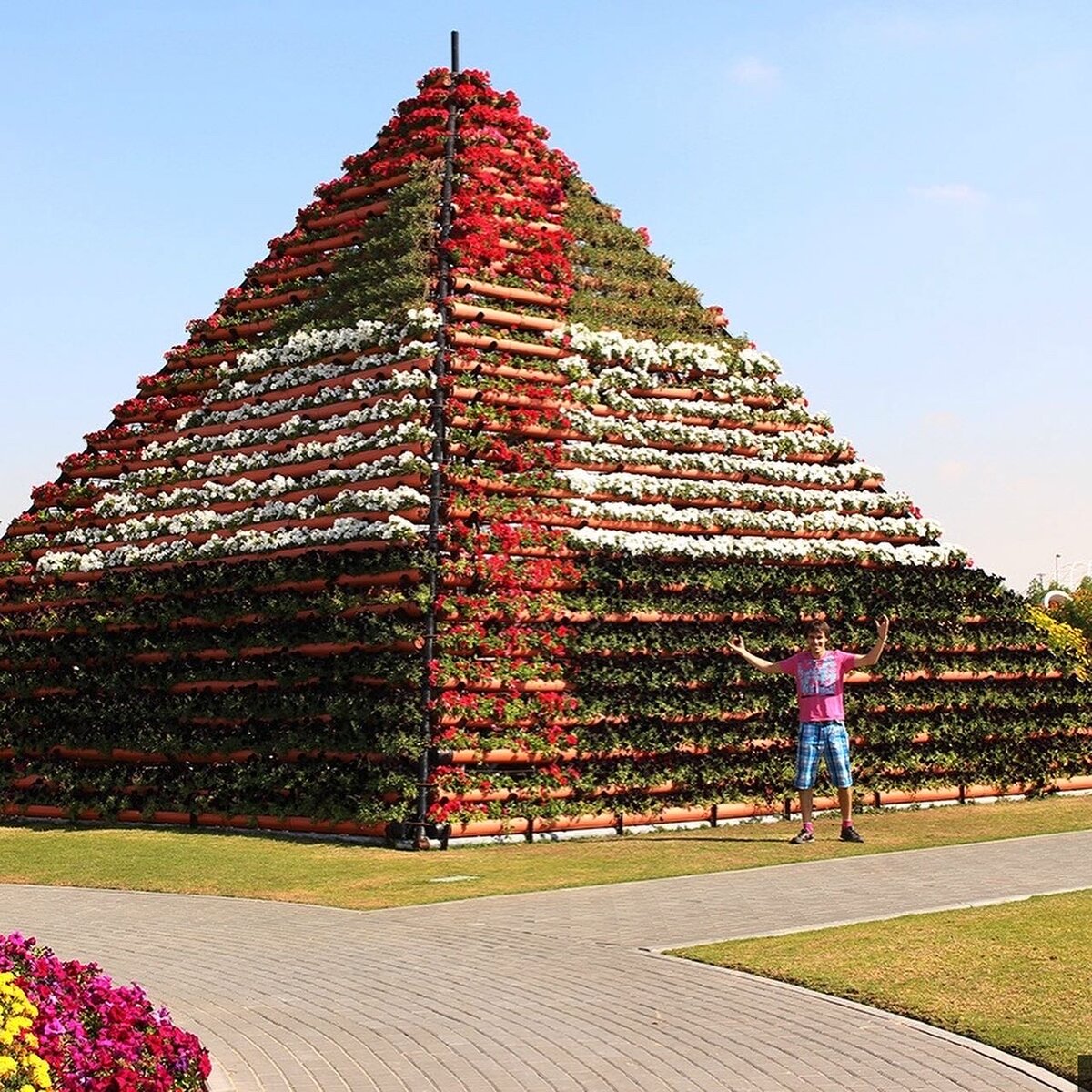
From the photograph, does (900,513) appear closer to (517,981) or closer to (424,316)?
(424,316)

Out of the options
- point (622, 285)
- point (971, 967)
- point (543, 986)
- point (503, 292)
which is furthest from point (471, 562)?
point (971, 967)

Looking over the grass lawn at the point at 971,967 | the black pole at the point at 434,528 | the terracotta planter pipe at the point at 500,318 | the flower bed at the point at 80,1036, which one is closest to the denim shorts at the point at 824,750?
the black pole at the point at 434,528

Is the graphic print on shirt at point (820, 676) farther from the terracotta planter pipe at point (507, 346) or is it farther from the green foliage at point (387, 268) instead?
the green foliage at point (387, 268)

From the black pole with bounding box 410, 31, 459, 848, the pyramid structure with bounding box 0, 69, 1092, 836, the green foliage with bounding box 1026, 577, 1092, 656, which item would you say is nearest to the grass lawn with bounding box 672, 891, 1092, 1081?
the black pole with bounding box 410, 31, 459, 848

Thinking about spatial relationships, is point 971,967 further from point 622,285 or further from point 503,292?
Answer: point 622,285

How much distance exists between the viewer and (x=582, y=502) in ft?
69.7

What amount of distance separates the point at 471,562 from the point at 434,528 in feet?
1.90

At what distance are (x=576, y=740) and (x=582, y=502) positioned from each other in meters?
3.12

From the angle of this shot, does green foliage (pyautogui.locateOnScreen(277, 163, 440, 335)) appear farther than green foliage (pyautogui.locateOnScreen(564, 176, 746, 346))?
No

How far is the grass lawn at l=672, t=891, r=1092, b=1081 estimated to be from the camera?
8594 mm

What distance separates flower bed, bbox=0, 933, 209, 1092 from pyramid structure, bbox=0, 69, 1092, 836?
10798 millimetres

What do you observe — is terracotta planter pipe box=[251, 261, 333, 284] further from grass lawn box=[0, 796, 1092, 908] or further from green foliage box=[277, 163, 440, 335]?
grass lawn box=[0, 796, 1092, 908]

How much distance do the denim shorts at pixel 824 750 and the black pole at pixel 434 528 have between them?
402 cm

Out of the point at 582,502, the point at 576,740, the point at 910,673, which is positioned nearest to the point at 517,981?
the point at 576,740
